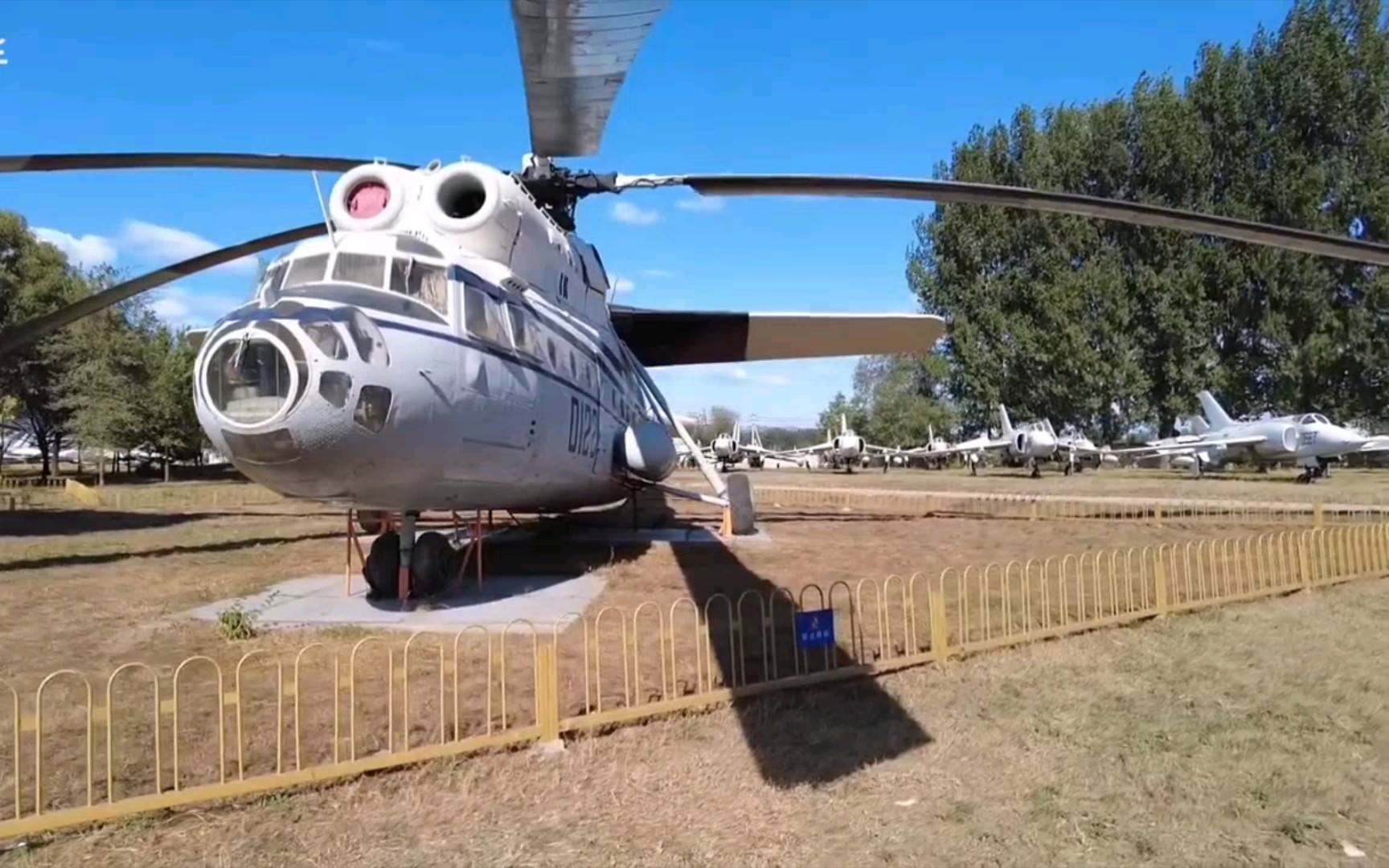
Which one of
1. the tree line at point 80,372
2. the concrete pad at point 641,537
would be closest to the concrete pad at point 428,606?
the concrete pad at point 641,537

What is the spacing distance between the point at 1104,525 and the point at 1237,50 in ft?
116

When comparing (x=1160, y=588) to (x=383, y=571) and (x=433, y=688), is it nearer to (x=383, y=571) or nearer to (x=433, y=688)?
(x=433, y=688)

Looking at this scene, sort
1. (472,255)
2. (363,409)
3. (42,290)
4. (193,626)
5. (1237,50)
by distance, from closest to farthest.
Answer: (363,409) → (193,626) → (472,255) → (42,290) → (1237,50)

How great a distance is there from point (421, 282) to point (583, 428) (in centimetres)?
342

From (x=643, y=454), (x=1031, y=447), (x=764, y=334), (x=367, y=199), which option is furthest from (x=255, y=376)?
(x=1031, y=447)

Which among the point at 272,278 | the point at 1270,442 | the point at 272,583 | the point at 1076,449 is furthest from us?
the point at 1076,449

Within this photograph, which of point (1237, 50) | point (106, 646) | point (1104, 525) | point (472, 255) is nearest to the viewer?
point (106, 646)

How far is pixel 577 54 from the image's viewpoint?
13.8 feet

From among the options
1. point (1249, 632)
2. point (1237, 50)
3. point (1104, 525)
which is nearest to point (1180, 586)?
point (1249, 632)

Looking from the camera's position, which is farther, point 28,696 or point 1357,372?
point 1357,372

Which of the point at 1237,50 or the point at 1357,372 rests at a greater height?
the point at 1237,50

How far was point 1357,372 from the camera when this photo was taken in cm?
3950

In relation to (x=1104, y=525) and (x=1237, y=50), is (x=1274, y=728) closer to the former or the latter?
(x=1104, y=525)

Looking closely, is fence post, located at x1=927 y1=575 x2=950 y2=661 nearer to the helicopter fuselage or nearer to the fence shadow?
the fence shadow
